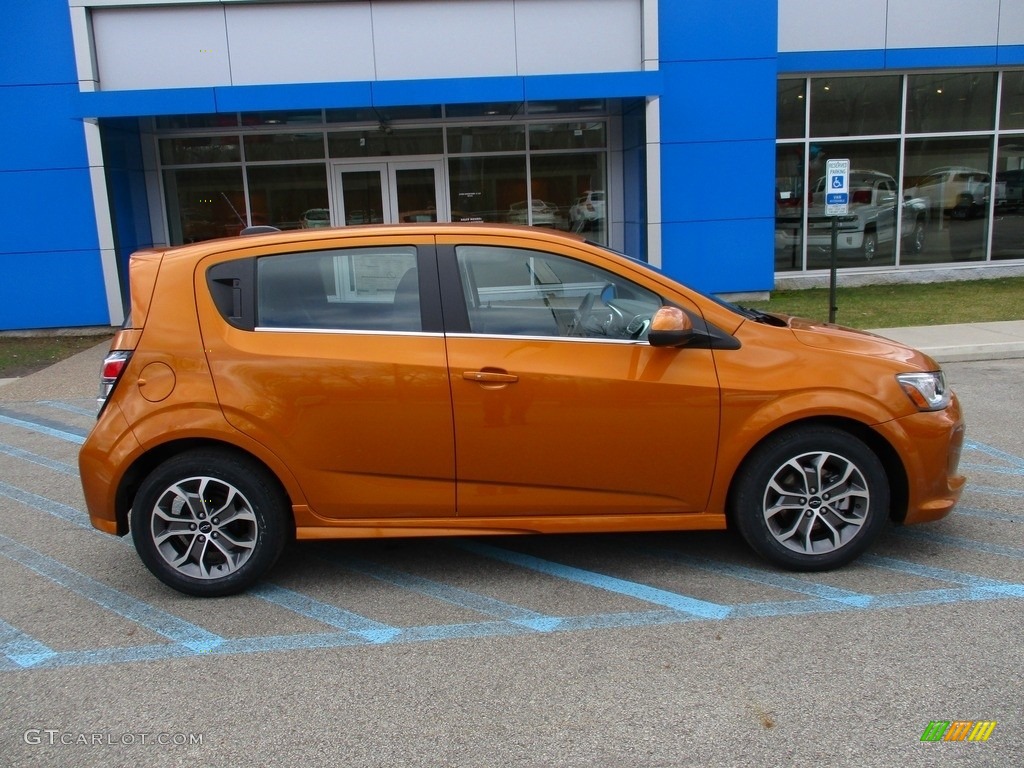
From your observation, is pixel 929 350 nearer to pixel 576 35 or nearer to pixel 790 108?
pixel 576 35

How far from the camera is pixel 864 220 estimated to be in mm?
15953

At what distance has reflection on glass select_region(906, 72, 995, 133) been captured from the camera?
15492 mm

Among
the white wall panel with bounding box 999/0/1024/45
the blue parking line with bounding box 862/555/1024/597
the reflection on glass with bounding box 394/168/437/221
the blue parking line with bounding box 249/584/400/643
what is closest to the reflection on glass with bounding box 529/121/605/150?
the reflection on glass with bounding box 394/168/437/221

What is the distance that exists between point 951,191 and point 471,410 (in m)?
15.6

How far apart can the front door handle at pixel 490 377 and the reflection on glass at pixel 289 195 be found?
37.0ft

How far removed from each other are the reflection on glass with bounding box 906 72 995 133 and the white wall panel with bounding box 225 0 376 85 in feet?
33.1

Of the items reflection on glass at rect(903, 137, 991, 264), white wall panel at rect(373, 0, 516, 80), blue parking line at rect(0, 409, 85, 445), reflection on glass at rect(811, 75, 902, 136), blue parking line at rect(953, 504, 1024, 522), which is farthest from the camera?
reflection on glass at rect(903, 137, 991, 264)

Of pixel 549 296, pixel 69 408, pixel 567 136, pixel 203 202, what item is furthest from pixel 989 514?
pixel 203 202

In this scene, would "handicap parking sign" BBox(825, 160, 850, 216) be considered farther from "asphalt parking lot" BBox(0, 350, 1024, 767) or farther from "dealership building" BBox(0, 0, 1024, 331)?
"asphalt parking lot" BBox(0, 350, 1024, 767)

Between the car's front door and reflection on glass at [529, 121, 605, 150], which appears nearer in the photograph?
the car's front door

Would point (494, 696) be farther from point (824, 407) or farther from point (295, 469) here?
point (824, 407)

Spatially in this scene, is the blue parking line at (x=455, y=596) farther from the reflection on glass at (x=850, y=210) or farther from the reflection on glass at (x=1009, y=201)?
the reflection on glass at (x=1009, y=201)

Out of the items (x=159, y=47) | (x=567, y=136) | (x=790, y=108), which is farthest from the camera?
(x=790, y=108)

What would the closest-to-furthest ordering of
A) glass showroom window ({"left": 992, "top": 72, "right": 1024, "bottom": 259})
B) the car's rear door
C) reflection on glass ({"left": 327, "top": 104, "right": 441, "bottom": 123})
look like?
the car's rear door < reflection on glass ({"left": 327, "top": 104, "right": 441, "bottom": 123}) < glass showroom window ({"left": 992, "top": 72, "right": 1024, "bottom": 259})
